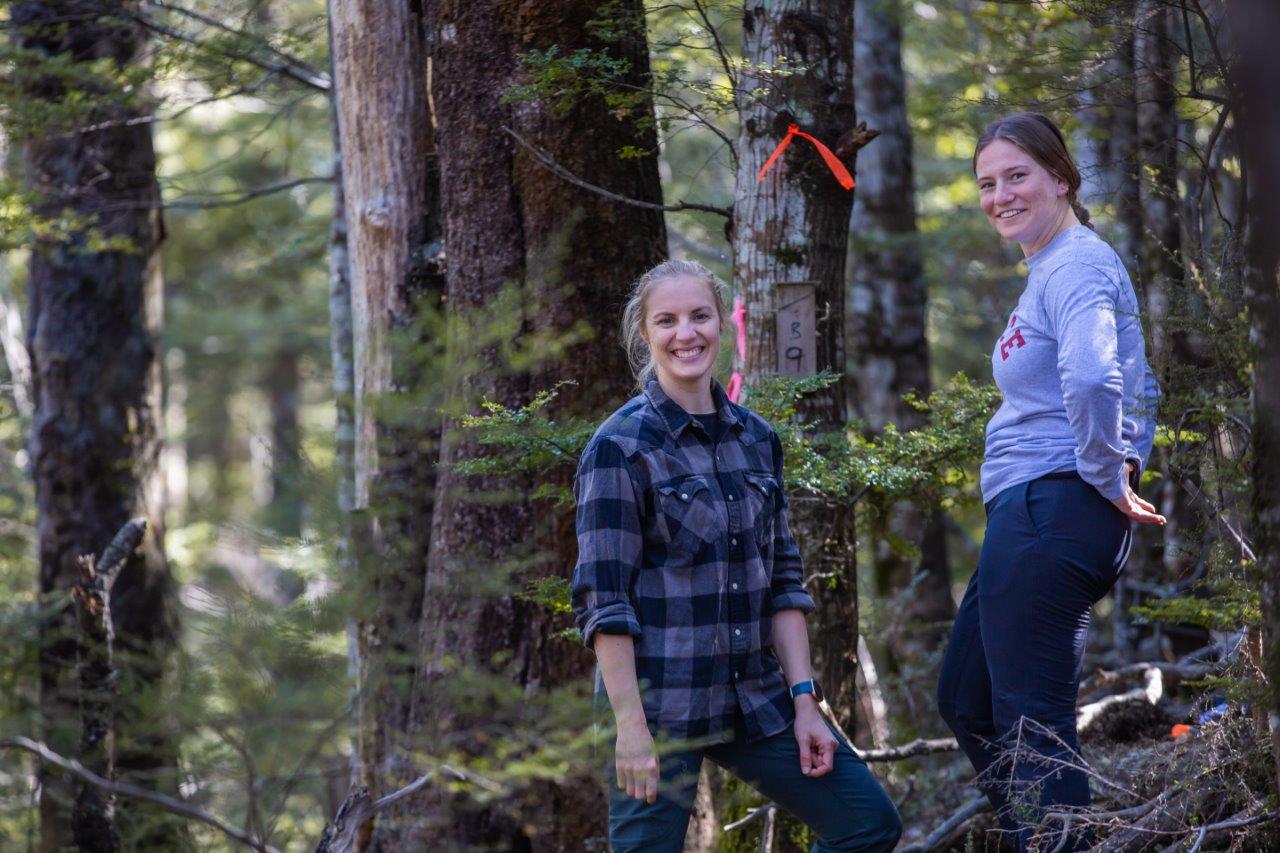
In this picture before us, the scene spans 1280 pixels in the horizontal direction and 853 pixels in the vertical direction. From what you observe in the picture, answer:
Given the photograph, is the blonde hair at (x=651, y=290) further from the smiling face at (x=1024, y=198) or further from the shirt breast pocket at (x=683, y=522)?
the smiling face at (x=1024, y=198)

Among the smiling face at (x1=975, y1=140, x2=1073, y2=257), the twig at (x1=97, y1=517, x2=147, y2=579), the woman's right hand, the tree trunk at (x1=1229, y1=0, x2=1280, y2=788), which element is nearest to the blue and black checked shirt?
the woman's right hand

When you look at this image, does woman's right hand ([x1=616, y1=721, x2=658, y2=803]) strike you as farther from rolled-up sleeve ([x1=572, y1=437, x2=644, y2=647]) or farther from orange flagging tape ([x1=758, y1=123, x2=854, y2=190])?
orange flagging tape ([x1=758, y1=123, x2=854, y2=190])

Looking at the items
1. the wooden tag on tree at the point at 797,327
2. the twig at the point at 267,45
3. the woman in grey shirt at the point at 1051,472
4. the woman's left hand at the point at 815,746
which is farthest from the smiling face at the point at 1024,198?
the twig at the point at 267,45

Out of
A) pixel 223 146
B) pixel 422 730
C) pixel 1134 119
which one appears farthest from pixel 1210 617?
pixel 223 146

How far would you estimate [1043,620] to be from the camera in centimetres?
328

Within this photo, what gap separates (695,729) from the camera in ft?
10.2

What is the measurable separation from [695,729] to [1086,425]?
129 cm

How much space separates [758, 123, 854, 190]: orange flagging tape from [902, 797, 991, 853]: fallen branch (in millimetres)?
2398

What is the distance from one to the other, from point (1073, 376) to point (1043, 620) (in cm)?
68

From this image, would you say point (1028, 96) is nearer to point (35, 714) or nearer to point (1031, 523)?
point (1031, 523)

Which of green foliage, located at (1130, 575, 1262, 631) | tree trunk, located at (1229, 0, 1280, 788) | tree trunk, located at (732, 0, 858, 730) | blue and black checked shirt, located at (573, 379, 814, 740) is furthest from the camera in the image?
tree trunk, located at (732, 0, 858, 730)

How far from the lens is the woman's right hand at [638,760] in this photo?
2.99 metres

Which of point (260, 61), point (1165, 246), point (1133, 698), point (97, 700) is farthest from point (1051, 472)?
point (260, 61)

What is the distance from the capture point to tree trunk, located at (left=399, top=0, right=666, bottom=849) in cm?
489
